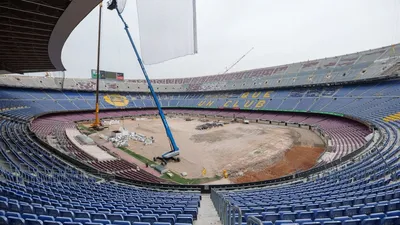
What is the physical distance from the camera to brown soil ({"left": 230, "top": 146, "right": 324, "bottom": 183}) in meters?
17.3

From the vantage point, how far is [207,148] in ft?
85.9

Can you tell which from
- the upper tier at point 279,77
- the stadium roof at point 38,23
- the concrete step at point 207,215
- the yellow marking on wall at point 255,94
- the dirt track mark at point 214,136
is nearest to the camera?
the concrete step at point 207,215

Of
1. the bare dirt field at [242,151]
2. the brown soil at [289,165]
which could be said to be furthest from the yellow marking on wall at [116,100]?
the brown soil at [289,165]

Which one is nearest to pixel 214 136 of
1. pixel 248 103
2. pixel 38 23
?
pixel 38 23

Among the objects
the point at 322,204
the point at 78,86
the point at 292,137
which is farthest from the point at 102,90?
the point at 322,204

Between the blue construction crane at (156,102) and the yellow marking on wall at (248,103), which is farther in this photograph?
the yellow marking on wall at (248,103)

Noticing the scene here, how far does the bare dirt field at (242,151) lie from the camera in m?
18.9

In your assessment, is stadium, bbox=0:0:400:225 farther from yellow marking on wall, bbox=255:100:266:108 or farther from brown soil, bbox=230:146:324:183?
yellow marking on wall, bbox=255:100:266:108

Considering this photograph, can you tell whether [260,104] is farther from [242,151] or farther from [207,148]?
[242,151]

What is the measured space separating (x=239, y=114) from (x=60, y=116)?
4147cm

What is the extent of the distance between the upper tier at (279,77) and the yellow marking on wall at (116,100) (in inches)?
121

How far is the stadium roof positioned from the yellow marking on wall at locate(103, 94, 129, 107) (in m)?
40.6

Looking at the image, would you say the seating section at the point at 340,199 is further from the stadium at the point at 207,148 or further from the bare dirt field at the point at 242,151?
the bare dirt field at the point at 242,151

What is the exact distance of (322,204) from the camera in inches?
255
